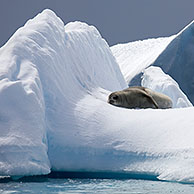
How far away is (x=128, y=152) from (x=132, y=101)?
2501mm

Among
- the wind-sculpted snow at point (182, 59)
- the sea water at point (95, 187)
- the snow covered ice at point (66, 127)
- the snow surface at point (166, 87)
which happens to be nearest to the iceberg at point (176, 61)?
the wind-sculpted snow at point (182, 59)

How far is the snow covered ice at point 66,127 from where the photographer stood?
394 centimetres

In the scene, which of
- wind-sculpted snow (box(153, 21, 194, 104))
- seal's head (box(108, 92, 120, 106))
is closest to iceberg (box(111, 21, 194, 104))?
wind-sculpted snow (box(153, 21, 194, 104))

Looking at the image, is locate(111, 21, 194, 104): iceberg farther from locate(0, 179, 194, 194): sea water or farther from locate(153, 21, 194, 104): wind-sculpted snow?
locate(0, 179, 194, 194): sea water

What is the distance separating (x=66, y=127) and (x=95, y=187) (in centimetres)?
107

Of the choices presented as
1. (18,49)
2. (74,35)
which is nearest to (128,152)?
(18,49)

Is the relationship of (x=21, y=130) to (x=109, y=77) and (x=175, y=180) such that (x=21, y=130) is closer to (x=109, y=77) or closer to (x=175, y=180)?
(x=175, y=180)

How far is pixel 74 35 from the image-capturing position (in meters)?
6.80

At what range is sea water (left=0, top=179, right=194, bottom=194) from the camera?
341 centimetres

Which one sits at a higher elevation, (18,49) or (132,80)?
(18,49)

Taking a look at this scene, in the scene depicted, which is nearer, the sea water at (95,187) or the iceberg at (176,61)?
the sea water at (95,187)

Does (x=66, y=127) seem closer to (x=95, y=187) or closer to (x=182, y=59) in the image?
(x=95, y=187)

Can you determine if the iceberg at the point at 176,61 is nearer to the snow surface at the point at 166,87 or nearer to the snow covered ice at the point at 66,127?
the snow surface at the point at 166,87

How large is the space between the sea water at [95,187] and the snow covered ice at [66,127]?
5.6 inches
